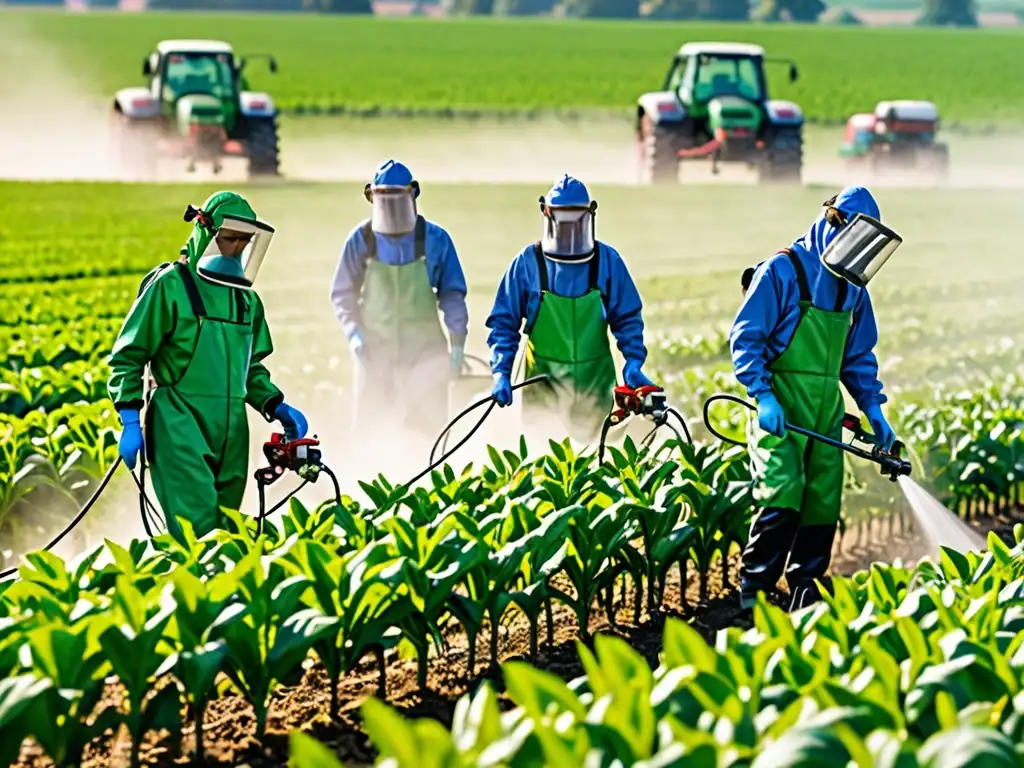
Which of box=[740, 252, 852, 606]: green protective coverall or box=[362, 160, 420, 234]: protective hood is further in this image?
box=[362, 160, 420, 234]: protective hood

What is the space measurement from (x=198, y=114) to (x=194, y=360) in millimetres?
19192

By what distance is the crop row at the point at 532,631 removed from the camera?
150 inches

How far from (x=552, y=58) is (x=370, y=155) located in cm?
3849

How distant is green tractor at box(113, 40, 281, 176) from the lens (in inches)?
1004

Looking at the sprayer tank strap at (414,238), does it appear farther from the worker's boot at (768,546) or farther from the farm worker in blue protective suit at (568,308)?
the worker's boot at (768,546)

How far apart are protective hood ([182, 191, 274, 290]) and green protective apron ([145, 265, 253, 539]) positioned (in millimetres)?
79

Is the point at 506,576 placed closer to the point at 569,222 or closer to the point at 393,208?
the point at 569,222

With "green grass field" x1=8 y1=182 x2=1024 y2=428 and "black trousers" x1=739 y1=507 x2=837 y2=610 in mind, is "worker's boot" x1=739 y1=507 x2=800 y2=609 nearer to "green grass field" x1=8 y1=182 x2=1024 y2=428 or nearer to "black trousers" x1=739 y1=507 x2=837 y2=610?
"black trousers" x1=739 y1=507 x2=837 y2=610

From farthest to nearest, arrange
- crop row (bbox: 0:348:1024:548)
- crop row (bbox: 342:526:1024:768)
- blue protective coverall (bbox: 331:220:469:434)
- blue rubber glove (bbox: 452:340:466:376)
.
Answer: blue rubber glove (bbox: 452:340:466:376), blue protective coverall (bbox: 331:220:469:434), crop row (bbox: 0:348:1024:548), crop row (bbox: 342:526:1024:768)

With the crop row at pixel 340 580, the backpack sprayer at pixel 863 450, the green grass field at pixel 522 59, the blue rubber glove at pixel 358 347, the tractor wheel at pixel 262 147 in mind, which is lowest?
the crop row at pixel 340 580

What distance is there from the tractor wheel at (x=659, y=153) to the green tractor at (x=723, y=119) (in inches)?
0.6

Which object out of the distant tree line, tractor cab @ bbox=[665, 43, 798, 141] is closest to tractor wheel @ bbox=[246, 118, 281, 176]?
tractor cab @ bbox=[665, 43, 798, 141]

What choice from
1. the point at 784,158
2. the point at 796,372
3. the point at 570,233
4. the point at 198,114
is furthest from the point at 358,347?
Answer: the point at 784,158

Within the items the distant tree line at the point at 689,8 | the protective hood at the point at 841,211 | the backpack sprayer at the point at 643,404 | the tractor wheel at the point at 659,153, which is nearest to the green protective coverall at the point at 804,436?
the protective hood at the point at 841,211
